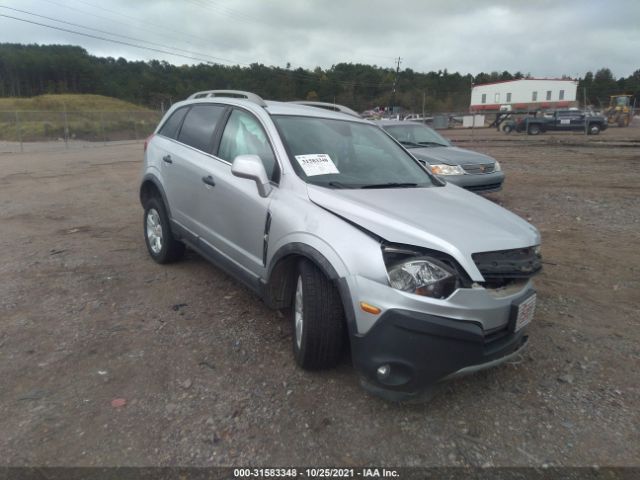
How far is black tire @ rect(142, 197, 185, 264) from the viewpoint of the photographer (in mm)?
4855

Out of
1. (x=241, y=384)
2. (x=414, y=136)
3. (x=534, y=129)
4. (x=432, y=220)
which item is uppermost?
(x=534, y=129)

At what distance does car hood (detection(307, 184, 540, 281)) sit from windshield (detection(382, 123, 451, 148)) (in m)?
6.27

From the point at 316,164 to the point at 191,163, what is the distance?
147 cm

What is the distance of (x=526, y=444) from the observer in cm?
250

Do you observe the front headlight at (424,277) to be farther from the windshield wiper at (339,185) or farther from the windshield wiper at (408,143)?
the windshield wiper at (408,143)

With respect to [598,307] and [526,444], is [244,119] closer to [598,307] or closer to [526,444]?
[526,444]

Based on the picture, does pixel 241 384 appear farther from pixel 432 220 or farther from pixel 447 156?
pixel 447 156

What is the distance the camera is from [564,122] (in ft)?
103

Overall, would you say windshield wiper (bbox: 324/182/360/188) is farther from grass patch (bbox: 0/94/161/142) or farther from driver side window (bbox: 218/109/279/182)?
grass patch (bbox: 0/94/161/142)

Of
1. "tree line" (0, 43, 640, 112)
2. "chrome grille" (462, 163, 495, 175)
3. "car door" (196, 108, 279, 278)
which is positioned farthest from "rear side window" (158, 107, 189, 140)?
"tree line" (0, 43, 640, 112)

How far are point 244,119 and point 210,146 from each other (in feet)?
1.49

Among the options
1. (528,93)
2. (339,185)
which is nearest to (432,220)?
(339,185)

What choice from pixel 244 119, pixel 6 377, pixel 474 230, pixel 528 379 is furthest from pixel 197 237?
pixel 528 379

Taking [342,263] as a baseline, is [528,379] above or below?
below
